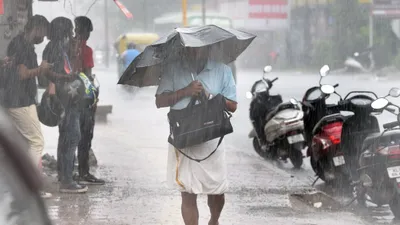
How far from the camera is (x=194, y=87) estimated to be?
5781 millimetres

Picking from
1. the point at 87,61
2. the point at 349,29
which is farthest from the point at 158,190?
the point at 349,29

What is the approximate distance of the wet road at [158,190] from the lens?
734 cm

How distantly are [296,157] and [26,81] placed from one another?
4442mm

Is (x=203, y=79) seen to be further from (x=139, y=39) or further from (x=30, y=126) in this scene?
(x=139, y=39)

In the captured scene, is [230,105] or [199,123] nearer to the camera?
[199,123]

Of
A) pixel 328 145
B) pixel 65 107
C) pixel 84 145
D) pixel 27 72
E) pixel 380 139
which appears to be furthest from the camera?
pixel 84 145

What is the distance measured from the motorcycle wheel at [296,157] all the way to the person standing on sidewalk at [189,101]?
15.9ft

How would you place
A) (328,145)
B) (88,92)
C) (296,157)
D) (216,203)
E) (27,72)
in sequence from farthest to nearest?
(296,157), (328,145), (88,92), (27,72), (216,203)

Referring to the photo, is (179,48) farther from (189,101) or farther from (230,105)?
(230,105)

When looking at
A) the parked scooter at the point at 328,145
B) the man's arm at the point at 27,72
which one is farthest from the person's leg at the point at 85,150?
the parked scooter at the point at 328,145

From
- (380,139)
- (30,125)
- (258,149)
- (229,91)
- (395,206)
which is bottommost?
(258,149)

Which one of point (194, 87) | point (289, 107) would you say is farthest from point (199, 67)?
point (289, 107)

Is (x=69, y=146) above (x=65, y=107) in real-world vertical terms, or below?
below

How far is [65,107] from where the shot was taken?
26.4 ft
